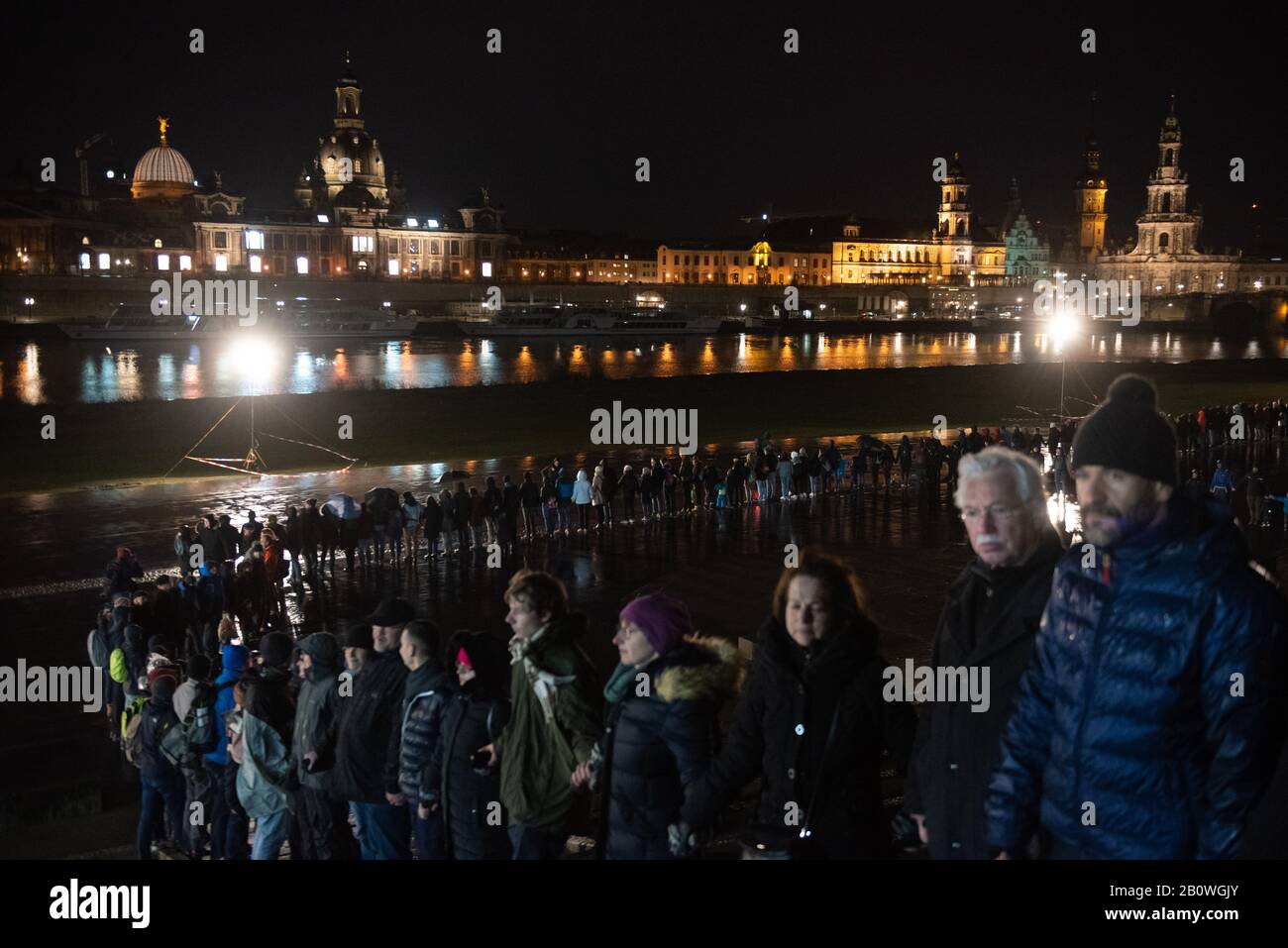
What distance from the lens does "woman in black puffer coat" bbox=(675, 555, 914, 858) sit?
11.5 ft

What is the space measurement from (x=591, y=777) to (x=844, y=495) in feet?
53.8

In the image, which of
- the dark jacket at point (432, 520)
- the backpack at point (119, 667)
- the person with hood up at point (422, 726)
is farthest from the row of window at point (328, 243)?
the person with hood up at point (422, 726)

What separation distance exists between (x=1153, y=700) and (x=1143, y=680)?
5cm

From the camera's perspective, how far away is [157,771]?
594 centimetres

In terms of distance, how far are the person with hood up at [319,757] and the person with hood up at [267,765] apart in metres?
0.14

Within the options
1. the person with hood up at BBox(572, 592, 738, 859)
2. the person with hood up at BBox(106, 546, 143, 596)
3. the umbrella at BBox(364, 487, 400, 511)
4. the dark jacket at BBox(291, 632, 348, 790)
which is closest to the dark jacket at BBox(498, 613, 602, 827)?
the person with hood up at BBox(572, 592, 738, 859)

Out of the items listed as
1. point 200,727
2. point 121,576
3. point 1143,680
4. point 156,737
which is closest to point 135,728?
point 156,737

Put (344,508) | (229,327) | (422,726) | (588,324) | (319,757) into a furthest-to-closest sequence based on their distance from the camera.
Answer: (588,324) < (229,327) < (344,508) < (319,757) < (422,726)

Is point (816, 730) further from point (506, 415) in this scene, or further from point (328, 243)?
point (328, 243)

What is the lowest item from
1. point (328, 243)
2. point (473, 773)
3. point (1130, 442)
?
point (473, 773)

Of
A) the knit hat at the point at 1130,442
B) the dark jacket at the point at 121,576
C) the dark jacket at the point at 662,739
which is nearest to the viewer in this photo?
the knit hat at the point at 1130,442

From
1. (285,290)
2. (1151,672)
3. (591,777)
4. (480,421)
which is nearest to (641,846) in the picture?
(591,777)

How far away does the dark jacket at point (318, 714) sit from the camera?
4.95 metres

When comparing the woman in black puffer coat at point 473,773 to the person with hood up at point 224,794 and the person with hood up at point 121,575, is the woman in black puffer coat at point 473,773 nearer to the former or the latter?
the person with hood up at point 224,794
